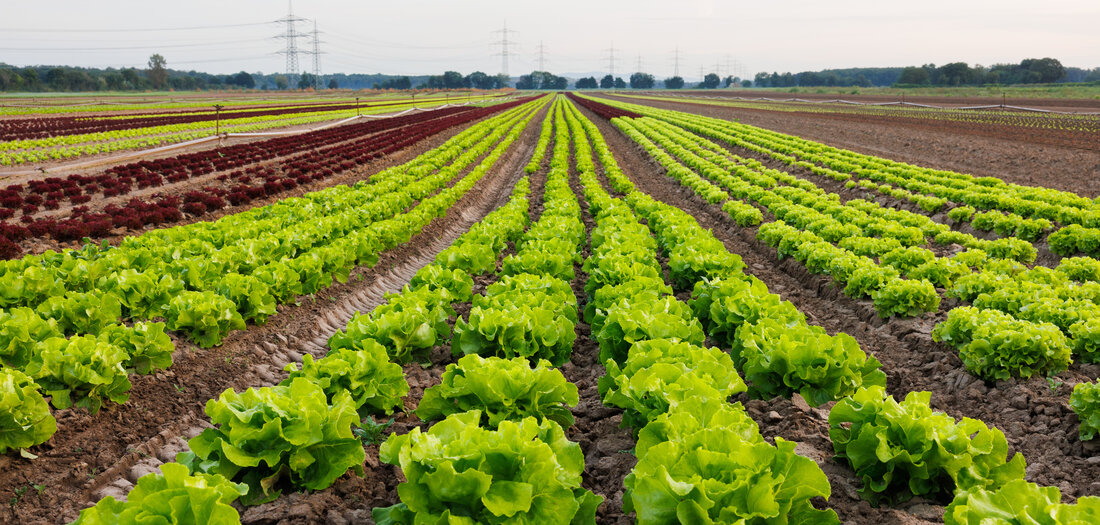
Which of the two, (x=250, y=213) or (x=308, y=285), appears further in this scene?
(x=250, y=213)

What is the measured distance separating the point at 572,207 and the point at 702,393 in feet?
37.1

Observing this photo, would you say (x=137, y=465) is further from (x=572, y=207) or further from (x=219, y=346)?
(x=572, y=207)

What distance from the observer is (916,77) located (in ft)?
470

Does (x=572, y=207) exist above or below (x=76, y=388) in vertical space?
above

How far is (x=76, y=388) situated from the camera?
646cm

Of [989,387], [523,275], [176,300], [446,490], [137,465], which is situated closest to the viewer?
[446,490]

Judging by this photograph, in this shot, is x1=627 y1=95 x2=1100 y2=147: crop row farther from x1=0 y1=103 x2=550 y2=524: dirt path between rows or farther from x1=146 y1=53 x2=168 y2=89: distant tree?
x1=146 y1=53 x2=168 y2=89: distant tree

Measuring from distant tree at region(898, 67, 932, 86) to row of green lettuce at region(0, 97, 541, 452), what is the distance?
16124 centimetres

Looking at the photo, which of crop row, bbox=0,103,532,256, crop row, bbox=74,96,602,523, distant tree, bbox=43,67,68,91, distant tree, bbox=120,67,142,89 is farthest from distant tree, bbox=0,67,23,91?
crop row, bbox=74,96,602,523

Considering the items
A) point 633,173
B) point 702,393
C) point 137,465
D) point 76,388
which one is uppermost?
point 633,173

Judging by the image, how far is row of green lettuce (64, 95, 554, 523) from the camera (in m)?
3.46

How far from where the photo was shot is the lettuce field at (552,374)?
3.87 meters

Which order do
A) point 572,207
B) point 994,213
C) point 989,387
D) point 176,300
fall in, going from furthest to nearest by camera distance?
point 572,207, point 994,213, point 176,300, point 989,387

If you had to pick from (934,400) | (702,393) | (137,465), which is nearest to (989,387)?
(934,400)
